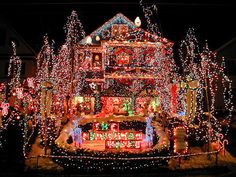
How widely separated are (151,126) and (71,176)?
6225 mm

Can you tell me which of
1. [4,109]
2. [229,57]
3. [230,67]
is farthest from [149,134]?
[229,57]

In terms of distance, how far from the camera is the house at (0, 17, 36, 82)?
24.5 metres

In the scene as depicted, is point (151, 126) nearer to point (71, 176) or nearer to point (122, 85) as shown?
point (71, 176)

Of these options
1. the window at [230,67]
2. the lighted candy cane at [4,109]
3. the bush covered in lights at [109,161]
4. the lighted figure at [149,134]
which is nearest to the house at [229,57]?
the window at [230,67]

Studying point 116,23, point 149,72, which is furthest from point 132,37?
point 149,72

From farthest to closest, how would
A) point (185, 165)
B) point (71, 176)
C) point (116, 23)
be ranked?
point (116, 23), point (185, 165), point (71, 176)

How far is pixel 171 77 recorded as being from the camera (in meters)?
22.2

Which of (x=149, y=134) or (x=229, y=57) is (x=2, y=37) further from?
(x=229, y=57)

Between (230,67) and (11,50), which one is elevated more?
(11,50)

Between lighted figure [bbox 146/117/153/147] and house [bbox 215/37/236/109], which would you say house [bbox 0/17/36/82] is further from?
house [bbox 215/37/236/109]

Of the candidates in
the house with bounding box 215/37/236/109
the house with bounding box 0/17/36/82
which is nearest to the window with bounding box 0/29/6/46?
the house with bounding box 0/17/36/82

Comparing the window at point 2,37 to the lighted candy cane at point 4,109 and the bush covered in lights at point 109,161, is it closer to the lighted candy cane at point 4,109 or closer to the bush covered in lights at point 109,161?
the lighted candy cane at point 4,109

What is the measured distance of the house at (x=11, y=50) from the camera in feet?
80.4

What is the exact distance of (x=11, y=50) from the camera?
81.0ft
